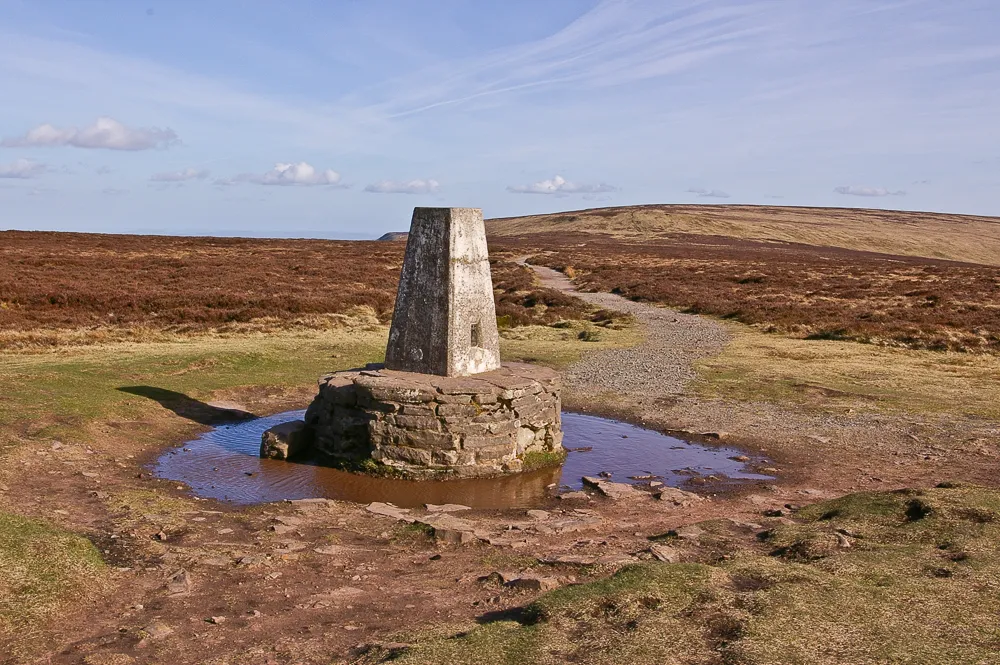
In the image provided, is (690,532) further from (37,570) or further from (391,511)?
(37,570)

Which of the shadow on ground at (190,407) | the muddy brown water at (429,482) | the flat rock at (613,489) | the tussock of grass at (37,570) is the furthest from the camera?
the shadow on ground at (190,407)

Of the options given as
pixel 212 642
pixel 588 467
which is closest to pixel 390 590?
pixel 212 642

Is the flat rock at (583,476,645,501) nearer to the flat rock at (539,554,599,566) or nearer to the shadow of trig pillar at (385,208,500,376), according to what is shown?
the flat rock at (539,554,599,566)

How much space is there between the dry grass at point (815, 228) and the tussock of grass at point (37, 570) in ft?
355

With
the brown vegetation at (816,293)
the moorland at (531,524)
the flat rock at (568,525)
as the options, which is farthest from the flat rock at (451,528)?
the brown vegetation at (816,293)

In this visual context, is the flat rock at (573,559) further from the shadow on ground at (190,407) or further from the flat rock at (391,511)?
the shadow on ground at (190,407)

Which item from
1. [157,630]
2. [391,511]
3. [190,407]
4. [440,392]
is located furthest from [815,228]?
[157,630]

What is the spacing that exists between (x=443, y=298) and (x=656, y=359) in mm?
11268

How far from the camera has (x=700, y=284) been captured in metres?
48.8

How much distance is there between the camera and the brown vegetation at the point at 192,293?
27172 millimetres

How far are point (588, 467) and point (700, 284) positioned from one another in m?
37.3

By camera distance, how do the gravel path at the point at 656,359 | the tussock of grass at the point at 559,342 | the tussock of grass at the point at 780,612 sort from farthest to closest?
the tussock of grass at the point at 559,342
the gravel path at the point at 656,359
the tussock of grass at the point at 780,612

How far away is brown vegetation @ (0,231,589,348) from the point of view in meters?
27.2

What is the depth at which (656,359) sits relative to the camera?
2339 centimetres
